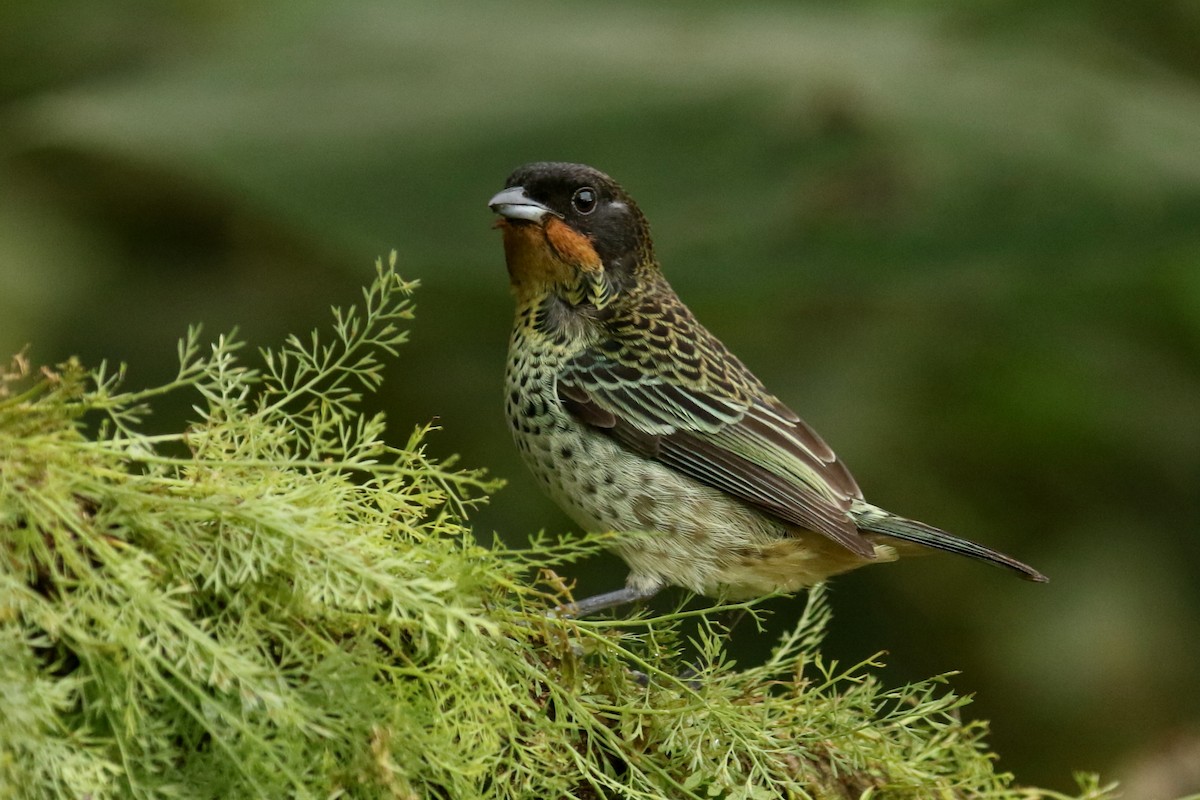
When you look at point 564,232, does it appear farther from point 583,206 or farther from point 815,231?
point 815,231

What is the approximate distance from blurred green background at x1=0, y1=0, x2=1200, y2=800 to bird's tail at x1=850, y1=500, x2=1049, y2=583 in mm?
883

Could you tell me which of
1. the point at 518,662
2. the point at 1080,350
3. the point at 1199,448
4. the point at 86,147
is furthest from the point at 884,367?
the point at 518,662

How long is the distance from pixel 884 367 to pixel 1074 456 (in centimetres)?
87

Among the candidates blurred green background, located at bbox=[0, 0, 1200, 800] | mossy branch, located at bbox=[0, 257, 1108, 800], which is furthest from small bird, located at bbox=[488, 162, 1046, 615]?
mossy branch, located at bbox=[0, 257, 1108, 800]

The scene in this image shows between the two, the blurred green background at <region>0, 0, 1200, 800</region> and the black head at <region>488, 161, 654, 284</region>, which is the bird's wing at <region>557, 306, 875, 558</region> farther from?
the blurred green background at <region>0, 0, 1200, 800</region>

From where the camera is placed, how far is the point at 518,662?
213cm

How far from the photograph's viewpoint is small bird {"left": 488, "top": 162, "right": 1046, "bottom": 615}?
332 centimetres

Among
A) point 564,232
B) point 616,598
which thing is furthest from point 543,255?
point 616,598

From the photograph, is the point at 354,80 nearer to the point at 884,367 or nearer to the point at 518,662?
the point at 884,367

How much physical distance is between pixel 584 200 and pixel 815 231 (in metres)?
0.73

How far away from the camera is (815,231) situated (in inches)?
164

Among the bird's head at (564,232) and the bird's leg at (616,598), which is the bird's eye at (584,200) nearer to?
the bird's head at (564,232)

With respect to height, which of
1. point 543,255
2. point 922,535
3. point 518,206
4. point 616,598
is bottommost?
point 616,598

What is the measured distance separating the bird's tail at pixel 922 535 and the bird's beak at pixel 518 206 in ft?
3.50
